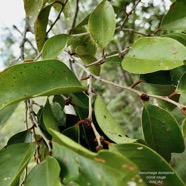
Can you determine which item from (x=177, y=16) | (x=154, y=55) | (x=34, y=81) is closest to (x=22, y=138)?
(x=34, y=81)

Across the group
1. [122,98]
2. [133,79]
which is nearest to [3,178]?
[133,79]

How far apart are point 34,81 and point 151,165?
0.18 m

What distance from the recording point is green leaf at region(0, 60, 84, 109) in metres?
0.36

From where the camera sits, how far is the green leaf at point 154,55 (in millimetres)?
→ 393

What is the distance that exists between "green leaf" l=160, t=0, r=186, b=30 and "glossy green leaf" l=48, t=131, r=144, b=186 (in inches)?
14.3

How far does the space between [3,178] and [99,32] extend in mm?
287

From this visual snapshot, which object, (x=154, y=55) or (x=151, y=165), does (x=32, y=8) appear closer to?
(x=154, y=55)

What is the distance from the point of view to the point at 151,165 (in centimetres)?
32

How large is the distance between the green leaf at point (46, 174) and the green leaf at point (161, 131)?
0.52 ft

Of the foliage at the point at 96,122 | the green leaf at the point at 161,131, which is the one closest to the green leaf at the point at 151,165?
the foliage at the point at 96,122

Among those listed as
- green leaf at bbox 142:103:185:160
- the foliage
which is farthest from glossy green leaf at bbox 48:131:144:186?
green leaf at bbox 142:103:185:160

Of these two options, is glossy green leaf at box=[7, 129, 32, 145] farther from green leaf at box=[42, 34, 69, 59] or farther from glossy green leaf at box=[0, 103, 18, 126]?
green leaf at box=[42, 34, 69, 59]

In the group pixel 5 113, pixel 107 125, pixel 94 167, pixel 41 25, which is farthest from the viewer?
pixel 41 25

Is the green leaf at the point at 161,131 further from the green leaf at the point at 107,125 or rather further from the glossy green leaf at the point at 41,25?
the glossy green leaf at the point at 41,25
